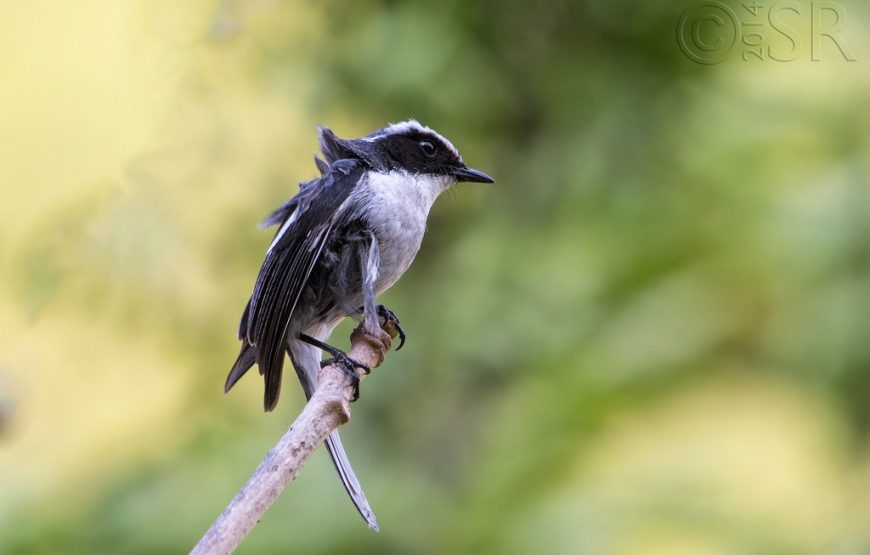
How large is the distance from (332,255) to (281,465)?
0.74m

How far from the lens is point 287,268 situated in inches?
61.7

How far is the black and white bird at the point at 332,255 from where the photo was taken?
1522mm

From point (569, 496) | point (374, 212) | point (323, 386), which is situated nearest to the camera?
point (323, 386)

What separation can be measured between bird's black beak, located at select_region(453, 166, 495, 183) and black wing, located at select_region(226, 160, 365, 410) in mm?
238

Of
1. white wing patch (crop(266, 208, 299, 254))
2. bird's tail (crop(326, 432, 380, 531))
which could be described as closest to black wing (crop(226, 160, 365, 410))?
white wing patch (crop(266, 208, 299, 254))

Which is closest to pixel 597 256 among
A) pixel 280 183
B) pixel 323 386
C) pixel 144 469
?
pixel 280 183

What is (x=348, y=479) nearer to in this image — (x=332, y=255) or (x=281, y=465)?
(x=332, y=255)

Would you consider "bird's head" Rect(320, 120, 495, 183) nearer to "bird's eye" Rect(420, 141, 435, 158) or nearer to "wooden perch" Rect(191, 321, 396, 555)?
"bird's eye" Rect(420, 141, 435, 158)

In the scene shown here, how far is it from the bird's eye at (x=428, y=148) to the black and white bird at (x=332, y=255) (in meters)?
0.07

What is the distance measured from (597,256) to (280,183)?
837mm

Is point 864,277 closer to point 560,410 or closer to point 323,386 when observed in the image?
point 560,410

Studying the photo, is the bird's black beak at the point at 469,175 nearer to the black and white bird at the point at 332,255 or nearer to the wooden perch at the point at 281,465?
the black and white bird at the point at 332,255

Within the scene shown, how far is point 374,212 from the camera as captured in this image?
5.14 feet

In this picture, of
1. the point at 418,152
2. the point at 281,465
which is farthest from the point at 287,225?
the point at 281,465
